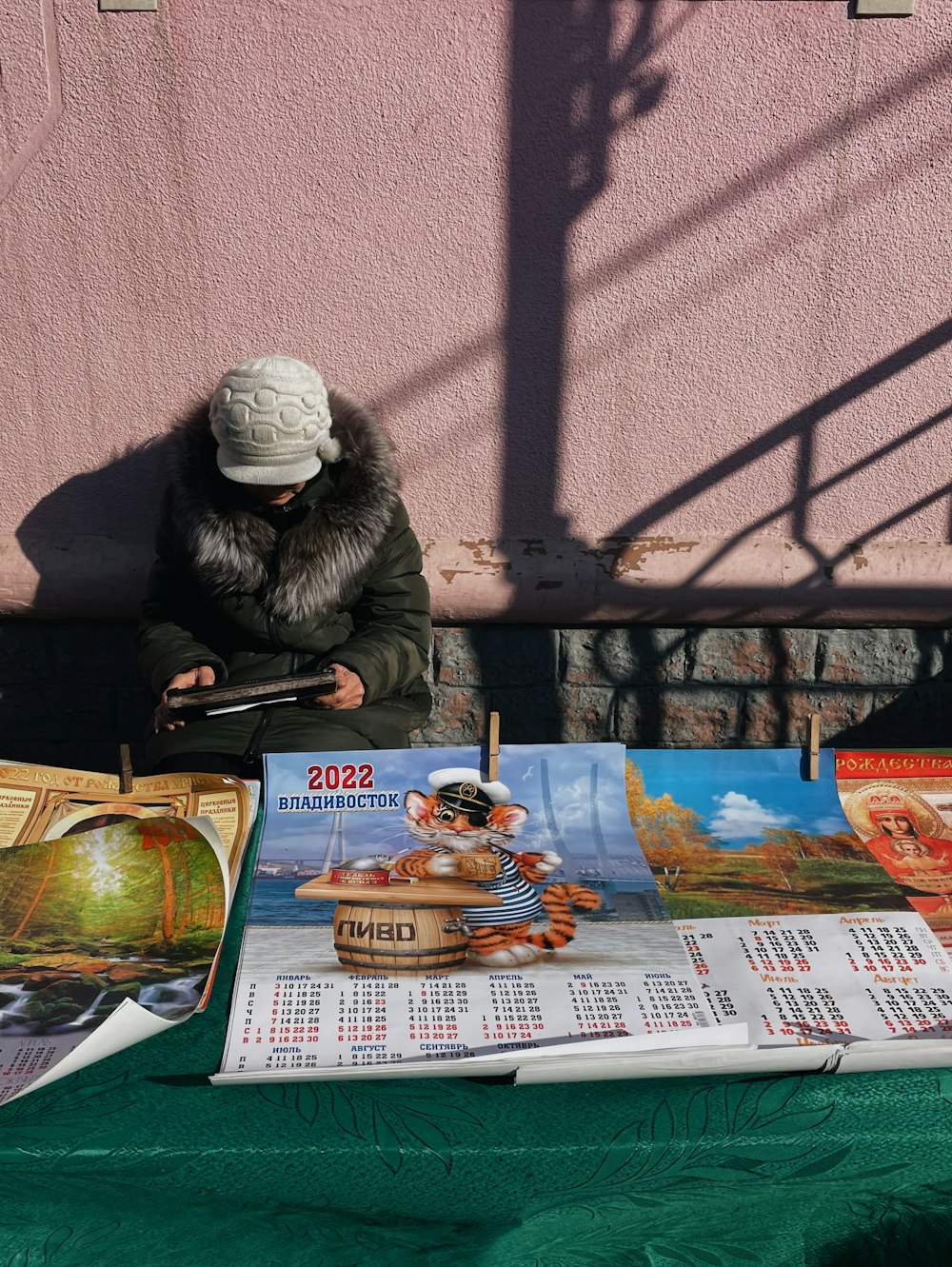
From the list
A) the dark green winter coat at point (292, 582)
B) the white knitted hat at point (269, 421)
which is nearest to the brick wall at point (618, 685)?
the dark green winter coat at point (292, 582)

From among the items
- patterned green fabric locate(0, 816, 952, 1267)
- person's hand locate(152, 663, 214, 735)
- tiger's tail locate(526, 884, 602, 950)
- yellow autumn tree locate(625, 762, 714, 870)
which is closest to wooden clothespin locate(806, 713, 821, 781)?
yellow autumn tree locate(625, 762, 714, 870)

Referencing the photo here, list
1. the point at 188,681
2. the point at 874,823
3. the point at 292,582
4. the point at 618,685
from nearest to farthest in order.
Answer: the point at 874,823
the point at 188,681
the point at 292,582
the point at 618,685

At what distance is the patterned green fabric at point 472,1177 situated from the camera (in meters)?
1.05

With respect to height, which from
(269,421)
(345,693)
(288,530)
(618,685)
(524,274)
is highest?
(524,274)

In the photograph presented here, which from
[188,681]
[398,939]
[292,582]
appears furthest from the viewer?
[292,582]

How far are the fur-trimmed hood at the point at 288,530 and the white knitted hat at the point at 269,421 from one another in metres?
0.13

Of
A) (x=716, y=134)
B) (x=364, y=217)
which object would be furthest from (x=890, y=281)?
(x=364, y=217)

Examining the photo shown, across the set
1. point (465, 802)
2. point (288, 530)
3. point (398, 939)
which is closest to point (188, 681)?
point (288, 530)

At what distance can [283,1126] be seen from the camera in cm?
109

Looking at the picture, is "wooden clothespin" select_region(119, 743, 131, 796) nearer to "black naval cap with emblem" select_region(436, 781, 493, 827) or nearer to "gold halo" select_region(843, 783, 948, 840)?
"black naval cap with emblem" select_region(436, 781, 493, 827)

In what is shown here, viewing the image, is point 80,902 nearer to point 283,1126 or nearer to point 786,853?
point 283,1126

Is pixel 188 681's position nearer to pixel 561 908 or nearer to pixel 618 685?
pixel 561 908

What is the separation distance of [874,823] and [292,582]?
4.60 feet

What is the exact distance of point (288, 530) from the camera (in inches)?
101
